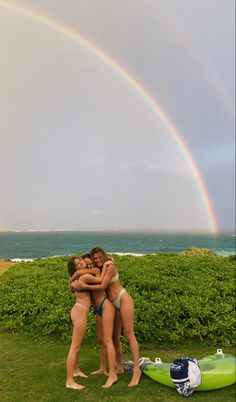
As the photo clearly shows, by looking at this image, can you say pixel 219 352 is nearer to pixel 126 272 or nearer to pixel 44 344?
pixel 44 344

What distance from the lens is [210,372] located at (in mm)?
5699

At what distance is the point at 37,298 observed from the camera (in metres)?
9.40

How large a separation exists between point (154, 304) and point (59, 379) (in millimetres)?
3038

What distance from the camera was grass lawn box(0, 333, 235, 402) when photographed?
547cm

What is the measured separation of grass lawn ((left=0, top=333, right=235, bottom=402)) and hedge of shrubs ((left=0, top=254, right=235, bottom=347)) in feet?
1.05

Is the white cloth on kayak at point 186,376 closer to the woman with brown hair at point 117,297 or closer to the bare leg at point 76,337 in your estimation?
the woman with brown hair at point 117,297

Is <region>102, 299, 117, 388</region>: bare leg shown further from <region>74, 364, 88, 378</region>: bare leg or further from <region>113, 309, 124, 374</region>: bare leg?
<region>74, 364, 88, 378</region>: bare leg

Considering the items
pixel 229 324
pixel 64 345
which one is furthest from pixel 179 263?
pixel 64 345

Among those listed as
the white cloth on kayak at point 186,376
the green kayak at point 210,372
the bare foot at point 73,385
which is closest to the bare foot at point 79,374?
the bare foot at point 73,385

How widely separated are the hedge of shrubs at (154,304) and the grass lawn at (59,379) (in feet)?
1.05

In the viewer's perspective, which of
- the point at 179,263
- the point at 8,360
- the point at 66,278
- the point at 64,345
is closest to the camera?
the point at 8,360

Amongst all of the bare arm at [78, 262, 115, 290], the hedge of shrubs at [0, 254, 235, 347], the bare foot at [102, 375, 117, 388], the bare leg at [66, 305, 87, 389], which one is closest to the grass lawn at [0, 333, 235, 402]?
the bare foot at [102, 375, 117, 388]

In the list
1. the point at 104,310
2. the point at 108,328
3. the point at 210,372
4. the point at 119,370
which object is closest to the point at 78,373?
the point at 119,370

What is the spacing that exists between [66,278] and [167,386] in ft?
18.9
